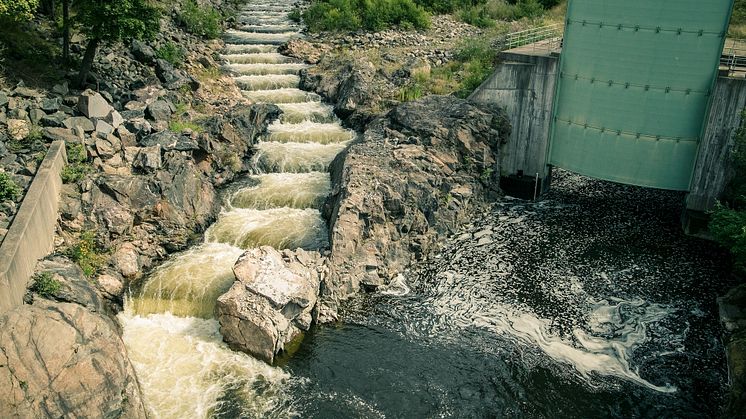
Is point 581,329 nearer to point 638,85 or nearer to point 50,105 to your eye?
point 638,85

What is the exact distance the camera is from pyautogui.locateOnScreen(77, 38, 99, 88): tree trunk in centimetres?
2552

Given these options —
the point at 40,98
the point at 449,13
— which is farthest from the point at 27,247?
the point at 449,13

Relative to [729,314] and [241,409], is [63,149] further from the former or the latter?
[729,314]

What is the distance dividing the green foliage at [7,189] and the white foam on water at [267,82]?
17901 millimetres

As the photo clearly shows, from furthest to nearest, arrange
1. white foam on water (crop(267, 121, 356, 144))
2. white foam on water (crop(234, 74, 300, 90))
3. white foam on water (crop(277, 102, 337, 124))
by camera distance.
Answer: white foam on water (crop(234, 74, 300, 90))
white foam on water (crop(277, 102, 337, 124))
white foam on water (crop(267, 121, 356, 144))

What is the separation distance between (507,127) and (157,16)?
1715cm

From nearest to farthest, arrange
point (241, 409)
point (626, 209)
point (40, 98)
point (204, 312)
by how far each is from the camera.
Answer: point (241, 409)
point (204, 312)
point (40, 98)
point (626, 209)

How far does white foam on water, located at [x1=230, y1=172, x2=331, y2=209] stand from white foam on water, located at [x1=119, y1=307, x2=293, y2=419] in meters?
7.41

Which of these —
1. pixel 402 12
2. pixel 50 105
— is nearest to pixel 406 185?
pixel 50 105

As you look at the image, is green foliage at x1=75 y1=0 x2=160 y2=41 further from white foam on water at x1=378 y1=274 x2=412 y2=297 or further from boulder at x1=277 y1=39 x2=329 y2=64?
white foam on water at x1=378 y1=274 x2=412 y2=297

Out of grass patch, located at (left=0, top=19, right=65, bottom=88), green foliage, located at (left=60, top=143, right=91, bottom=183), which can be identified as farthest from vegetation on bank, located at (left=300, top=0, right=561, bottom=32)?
green foliage, located at (left=60, top=143, right=91, bottom=183)

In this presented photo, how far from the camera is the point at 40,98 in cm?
2398

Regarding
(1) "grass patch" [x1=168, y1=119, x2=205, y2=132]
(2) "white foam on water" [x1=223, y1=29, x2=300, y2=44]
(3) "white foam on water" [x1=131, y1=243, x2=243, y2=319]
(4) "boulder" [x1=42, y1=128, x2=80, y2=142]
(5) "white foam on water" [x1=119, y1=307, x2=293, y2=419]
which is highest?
(2) "white foam on water" [x1=223, y1=29, x2=300, y2=44]

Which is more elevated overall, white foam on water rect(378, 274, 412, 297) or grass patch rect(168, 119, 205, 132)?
grass patch rect(168, 119, 205, 132)
